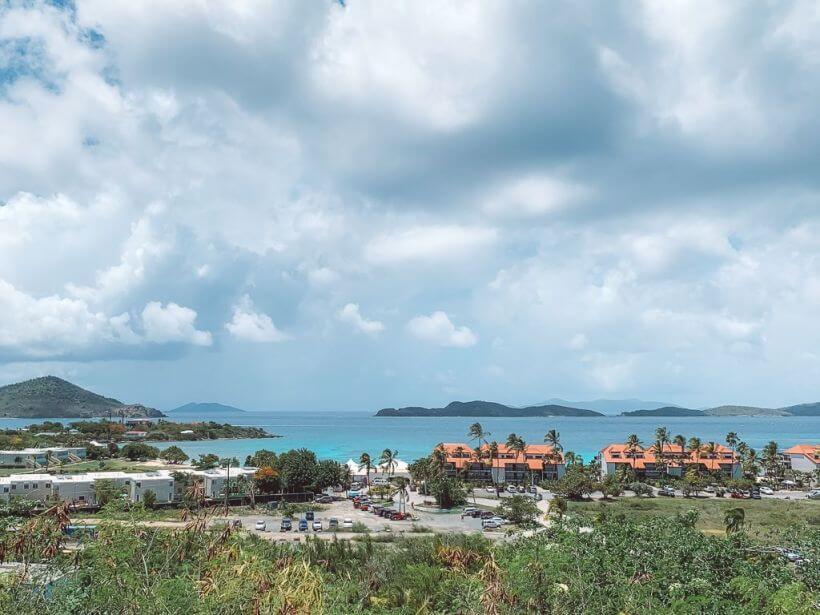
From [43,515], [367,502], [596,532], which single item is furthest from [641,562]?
[367,502]

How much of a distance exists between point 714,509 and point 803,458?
33.3 m

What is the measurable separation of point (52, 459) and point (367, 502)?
40735 mm

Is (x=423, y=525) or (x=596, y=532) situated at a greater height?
(x=596, y=532)

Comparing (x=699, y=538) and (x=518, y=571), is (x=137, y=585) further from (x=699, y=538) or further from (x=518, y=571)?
(x=699, y=538)

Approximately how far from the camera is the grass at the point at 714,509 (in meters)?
43.2

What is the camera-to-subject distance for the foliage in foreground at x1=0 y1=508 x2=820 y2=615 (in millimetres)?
11062

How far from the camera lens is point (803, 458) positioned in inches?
2918

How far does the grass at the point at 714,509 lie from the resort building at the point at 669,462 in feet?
35.4

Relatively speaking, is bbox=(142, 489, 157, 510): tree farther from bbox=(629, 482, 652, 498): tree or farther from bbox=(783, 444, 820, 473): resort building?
bbox=(783, 444, 820, 473): resort building

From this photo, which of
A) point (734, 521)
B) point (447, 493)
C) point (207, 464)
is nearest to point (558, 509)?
point (734, 521)

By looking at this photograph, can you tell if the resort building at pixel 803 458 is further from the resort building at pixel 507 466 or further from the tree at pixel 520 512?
the tree at pixel 520 512

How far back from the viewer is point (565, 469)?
227 feet

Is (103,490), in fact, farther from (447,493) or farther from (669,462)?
(669,462)

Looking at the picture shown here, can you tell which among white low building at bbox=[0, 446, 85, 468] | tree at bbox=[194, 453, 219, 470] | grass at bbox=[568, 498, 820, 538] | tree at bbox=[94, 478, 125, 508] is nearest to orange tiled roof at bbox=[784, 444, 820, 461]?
grass at bbox=[568, 498, 820, 538]
